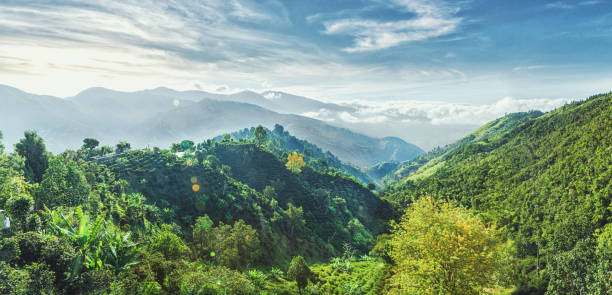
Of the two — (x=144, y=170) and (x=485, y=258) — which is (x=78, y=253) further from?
(x=144, y=170)

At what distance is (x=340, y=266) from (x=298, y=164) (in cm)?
8635

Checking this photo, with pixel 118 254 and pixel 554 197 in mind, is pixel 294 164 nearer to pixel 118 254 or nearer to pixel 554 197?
pixel 554 197

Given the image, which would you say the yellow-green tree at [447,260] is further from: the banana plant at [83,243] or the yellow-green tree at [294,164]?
the yellow-green tree at [294,164]

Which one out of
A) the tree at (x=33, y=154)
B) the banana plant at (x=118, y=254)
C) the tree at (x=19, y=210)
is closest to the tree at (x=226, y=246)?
the banana plant at (x=118, y=254)

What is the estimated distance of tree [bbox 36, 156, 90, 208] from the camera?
145ft

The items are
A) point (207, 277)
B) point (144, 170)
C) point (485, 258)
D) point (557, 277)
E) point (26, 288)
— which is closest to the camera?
point (26, 288)

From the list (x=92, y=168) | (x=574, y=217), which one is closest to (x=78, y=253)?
(x=92, y=168)

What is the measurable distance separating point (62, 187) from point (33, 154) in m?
32.4

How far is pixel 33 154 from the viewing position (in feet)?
215

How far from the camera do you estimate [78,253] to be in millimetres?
20797

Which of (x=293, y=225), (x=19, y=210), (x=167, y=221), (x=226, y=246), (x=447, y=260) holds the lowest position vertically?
(x=293, y=225)

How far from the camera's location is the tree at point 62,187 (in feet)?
145

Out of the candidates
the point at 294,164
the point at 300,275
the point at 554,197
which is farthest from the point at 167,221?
the point at 554,197

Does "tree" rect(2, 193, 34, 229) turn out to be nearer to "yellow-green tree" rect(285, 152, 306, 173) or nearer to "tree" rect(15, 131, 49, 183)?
"tree" rect(15, 131, 49, 183)
